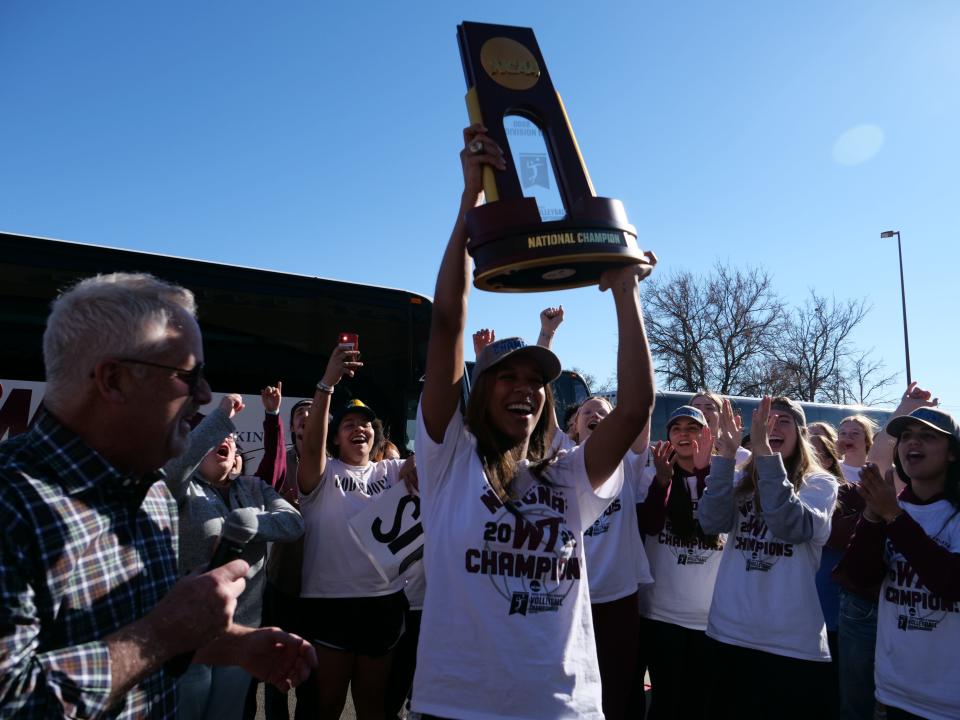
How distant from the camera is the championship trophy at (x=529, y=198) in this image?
80.9 inches

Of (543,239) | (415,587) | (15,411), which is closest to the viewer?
(543,239)

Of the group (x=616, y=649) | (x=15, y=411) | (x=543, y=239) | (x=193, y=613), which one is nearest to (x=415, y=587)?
(x=616, y=649)

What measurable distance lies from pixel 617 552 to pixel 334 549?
1707 millimetres

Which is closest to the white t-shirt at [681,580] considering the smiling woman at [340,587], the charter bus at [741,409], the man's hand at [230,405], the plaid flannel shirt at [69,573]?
the smiling woman at [340,587]

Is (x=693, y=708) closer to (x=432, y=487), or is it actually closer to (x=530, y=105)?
(x=432, y=487)

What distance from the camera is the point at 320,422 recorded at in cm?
398

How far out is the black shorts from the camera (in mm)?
4035

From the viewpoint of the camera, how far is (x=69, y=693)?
1268 millimetres

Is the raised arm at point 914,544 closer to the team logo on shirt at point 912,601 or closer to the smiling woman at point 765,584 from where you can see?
the team logo on shirt at point 912,601

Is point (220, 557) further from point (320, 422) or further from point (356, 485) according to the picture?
point (356, 485)

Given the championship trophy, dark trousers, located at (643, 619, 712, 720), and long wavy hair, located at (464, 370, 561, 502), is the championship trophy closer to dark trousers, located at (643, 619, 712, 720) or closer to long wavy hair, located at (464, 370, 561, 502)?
long wavy hair, located at (464, 370, 561, 502)

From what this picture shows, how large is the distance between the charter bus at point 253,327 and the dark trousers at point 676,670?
3748 mm

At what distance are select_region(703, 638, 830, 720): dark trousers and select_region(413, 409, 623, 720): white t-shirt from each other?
72.1 inches

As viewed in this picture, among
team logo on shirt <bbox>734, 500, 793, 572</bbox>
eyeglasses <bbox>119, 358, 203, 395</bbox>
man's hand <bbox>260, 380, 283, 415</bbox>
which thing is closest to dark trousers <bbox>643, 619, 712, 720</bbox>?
team logo on shirt <bbox>734, 500, 793, 572</bbox>
